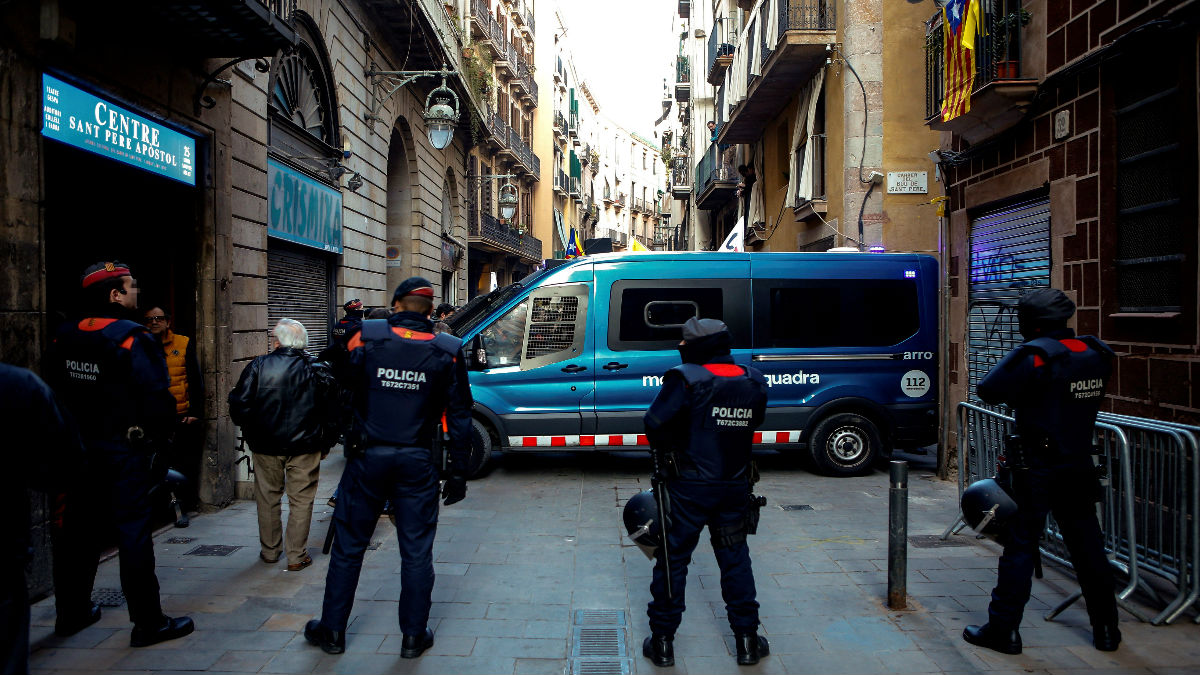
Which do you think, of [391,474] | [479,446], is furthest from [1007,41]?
[391,474]

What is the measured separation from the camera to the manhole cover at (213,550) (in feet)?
19.0

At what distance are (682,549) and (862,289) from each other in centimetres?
600

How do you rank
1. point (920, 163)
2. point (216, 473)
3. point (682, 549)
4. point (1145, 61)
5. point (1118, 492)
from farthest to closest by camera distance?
point (920, 163), point (216, 473), point (1145, 61), point (1118, 492), point (682, 549)

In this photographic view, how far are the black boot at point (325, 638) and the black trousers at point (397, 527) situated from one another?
0.03 m

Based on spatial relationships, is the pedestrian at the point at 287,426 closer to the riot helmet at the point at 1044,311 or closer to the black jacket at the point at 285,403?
the black jacket at the point at 285,403

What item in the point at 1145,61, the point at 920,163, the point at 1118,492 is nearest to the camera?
the point at 1118,492

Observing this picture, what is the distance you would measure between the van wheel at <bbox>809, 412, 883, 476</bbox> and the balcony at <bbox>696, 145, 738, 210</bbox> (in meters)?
15.5

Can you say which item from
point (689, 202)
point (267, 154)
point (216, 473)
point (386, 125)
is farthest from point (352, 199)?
point (689, 202)

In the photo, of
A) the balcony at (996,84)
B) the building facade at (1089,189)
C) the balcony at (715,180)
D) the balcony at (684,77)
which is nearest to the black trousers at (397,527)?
the building facade at (1089,189)

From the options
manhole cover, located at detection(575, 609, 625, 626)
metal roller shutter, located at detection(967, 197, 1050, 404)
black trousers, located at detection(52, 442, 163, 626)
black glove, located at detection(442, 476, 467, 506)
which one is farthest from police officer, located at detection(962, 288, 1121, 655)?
black trousers, located at detection(52, 442, 163, 626)

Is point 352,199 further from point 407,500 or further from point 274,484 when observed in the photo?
point 407,500

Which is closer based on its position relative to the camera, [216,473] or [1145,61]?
[1145,61]

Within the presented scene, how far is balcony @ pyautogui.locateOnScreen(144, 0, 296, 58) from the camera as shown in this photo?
5.96 metres

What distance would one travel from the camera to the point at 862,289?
29.7ft
